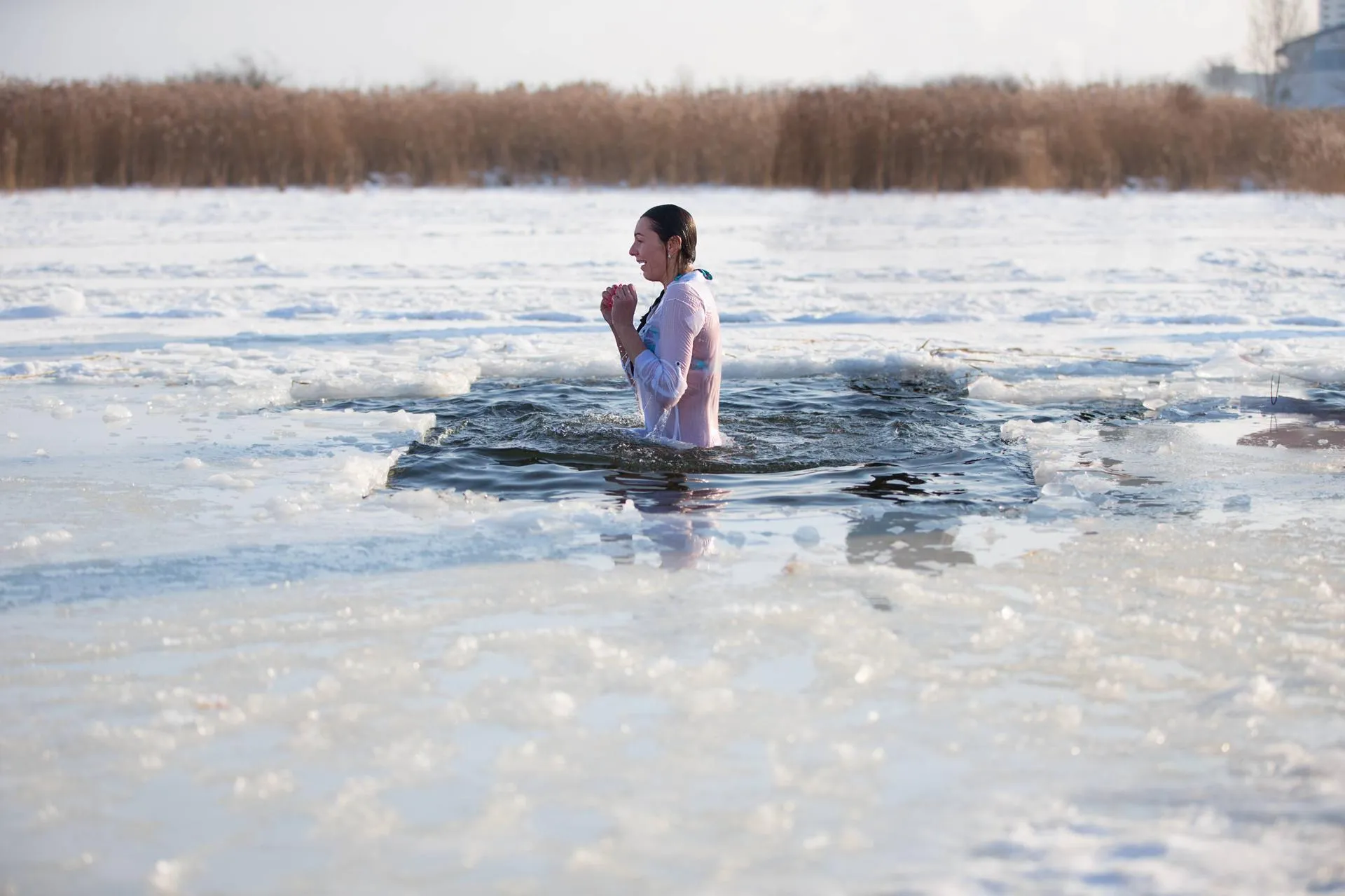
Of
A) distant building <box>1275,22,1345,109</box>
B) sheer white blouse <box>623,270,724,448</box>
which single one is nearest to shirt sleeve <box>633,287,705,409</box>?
sheer white blouse <box>623,270,724,448</box>

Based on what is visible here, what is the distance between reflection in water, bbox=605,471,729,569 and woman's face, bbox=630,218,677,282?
0.73 m

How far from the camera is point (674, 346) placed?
4.86m

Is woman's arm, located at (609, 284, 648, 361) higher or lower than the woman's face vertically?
lower

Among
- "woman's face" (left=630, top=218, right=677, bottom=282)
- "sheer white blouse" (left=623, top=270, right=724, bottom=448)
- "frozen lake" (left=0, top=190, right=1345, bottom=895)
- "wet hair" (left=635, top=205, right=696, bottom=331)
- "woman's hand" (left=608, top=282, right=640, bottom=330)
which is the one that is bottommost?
"frozen lake" (left=0, top=190, right=1345, bottom=895)

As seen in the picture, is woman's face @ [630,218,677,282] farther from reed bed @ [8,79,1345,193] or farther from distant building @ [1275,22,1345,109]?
distant building @ [1275,22,1345,109]

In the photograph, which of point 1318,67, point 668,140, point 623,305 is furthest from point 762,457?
point 1318,67

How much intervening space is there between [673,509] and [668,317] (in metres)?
0.79

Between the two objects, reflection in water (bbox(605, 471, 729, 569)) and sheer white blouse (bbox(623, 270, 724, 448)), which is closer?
reflection in water (bbox(605, 471, 729, 569))

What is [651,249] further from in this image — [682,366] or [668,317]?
[682,366]

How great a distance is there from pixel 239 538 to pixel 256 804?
1783 mm

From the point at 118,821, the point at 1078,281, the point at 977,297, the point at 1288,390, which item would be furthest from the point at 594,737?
the point at 1078,281

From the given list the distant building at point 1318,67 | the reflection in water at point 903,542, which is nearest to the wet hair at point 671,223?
the reflection in water at point 903,542

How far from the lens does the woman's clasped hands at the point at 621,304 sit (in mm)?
4766

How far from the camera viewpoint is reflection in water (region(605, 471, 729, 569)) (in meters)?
3.90
